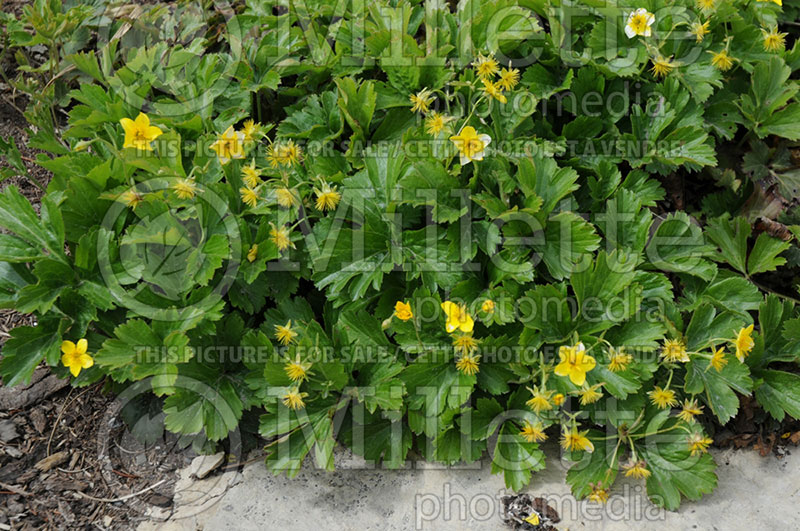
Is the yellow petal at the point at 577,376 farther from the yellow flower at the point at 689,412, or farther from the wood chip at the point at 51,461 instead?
the wood chip at the point at 51,461

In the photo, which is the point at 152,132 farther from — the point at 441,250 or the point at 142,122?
the point at 441,250

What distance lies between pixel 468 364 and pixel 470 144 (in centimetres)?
71

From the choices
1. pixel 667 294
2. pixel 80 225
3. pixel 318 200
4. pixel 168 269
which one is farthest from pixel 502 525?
pixel 80 225

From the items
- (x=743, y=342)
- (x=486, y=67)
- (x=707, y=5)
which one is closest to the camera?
(x=743, y=342)

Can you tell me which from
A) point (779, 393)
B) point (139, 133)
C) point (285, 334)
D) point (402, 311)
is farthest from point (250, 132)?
point (779, 393)

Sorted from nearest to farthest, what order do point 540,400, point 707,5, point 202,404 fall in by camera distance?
point 540,400 → point 202,404 → point 707,5

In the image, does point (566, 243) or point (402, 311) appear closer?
point (402, 311)

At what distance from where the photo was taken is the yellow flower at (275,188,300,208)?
2234 mm

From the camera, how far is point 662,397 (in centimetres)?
217

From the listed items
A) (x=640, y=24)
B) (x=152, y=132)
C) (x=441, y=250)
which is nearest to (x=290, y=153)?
(x=152, y=132)

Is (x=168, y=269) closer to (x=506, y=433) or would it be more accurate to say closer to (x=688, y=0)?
(x=506, y=433)

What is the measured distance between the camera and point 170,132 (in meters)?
2.43

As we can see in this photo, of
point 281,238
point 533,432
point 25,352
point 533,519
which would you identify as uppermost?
point 281,238

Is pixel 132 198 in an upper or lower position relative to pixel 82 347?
upper
